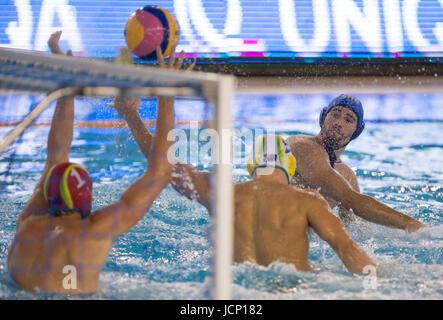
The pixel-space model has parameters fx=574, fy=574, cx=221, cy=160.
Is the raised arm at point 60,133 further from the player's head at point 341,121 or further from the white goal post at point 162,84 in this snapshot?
the player's head at point 341,121

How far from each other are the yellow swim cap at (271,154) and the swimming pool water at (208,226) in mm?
341

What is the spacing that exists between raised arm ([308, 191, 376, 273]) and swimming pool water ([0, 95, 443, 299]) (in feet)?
0.44

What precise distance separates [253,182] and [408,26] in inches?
253

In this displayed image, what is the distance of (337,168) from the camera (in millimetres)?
3967

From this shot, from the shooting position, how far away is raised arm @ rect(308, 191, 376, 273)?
8.25 ft

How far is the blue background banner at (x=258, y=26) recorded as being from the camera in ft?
25.9

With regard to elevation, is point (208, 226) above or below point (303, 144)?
below

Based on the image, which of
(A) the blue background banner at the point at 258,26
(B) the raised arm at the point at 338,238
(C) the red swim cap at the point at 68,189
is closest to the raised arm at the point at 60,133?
(C) the red swim cap at the point at 68,189

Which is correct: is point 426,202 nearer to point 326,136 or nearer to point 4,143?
point 326,136

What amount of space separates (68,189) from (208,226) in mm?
579

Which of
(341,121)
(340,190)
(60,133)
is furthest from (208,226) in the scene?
(341,121)

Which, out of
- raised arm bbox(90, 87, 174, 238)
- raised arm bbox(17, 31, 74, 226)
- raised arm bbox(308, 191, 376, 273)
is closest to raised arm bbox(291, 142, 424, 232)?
raised arm bbox(308, 191, 376, 273)

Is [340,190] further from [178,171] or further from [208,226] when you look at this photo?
[208,226]
